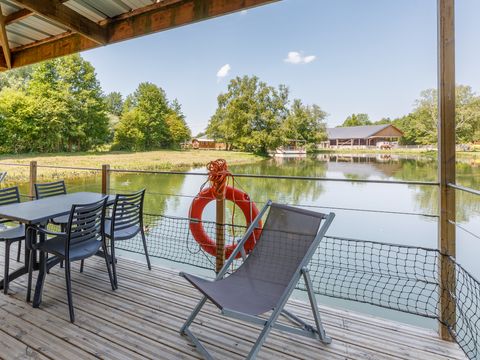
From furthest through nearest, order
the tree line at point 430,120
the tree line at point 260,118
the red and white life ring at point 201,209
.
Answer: the tree line at point 260,118 < the tree line at point 430,120 < the red and white life ring at point 201,209

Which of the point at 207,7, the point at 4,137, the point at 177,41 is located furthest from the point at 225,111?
the point at 207,7

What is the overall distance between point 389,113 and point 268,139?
8.83 meters

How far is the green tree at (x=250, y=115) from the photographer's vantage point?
81.0 ft

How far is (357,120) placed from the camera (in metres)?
22.4

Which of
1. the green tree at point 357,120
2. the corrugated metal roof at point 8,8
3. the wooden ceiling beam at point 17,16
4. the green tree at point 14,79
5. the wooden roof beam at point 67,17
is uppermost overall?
the green tree at point 14,79

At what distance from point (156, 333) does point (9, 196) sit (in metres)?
1.88

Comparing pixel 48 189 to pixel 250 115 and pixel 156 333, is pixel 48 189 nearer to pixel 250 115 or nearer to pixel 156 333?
pixel 156 333

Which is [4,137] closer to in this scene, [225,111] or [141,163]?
[141,163]

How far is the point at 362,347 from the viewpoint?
1.68 metres

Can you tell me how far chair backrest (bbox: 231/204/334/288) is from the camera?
1.73 metres

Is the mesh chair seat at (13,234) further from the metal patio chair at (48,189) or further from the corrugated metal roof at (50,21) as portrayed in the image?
the corrugated metal roof at (50,21)

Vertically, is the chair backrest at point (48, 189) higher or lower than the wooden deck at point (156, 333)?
higher

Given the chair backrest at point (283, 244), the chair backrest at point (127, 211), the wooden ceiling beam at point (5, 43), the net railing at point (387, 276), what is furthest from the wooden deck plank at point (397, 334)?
the wooden ceiling beam at point (5, 43)

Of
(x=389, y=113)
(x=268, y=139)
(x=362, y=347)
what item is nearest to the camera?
(x=362, y=347)
